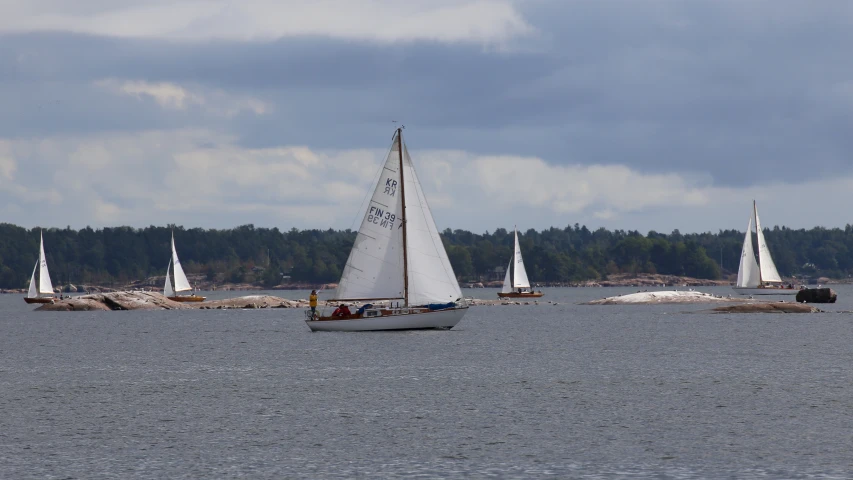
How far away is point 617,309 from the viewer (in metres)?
168

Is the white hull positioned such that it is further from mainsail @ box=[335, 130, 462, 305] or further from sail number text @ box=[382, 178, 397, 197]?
sail number text @ box=[382, 178, 397, 197]

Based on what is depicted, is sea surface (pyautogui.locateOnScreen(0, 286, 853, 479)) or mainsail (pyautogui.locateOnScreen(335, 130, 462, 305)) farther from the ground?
mainsail (pyautogui.locateOnScreen(335, 130, 462, 305))

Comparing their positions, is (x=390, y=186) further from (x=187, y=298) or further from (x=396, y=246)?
(x=187, y=298)

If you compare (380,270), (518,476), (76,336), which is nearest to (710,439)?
(518,476)

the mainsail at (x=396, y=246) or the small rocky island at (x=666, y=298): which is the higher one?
the mainsail at (x=396, y=246)

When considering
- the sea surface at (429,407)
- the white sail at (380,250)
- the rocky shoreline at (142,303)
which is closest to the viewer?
the sea surface at (429,407)

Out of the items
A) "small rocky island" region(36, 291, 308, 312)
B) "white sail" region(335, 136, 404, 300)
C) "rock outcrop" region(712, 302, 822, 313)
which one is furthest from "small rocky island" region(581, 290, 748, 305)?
"white sail" region(335, 136, 404, 300)

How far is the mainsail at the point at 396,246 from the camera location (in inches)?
3356

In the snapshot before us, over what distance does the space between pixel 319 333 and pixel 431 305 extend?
2087 cm

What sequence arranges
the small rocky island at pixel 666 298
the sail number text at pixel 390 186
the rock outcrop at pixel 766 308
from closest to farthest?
the sail number text at pixel 390 186, the rock outcrop at pixel 766 308, the small rocky island at pixel 666 298

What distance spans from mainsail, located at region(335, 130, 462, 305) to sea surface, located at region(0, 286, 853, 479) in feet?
13.9

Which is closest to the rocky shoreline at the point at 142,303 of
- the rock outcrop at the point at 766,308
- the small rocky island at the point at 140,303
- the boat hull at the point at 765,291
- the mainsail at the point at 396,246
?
the small rocky island at the point at 140,303

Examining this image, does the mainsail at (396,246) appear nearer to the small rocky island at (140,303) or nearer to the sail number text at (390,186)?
the sail number text at (390,186)

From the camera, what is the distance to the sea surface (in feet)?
118
